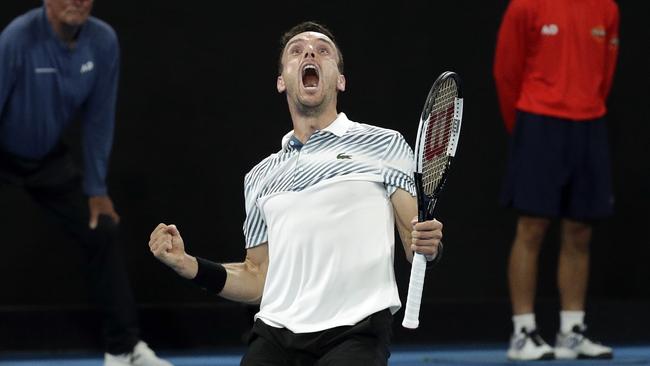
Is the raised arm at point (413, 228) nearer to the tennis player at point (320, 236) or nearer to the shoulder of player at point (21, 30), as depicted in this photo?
the tennis player at point (320, 236)

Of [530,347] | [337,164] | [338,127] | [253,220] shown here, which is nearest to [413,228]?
[337,164]

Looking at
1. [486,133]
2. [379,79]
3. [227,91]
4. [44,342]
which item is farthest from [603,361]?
[44,342]

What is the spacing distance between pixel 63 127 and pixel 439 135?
2.29 metres

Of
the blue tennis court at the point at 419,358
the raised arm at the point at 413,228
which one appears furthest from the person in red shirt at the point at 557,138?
the raised arm at the point at 413,228

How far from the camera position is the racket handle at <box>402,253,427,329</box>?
11.1 feet

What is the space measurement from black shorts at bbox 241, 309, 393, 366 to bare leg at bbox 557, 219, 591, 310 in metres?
2.51

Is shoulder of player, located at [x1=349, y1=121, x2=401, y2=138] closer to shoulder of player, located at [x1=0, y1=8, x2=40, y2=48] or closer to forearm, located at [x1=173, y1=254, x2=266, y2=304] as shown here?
forearm, located at [x1=173, y1=254, x2=266, y2=304]

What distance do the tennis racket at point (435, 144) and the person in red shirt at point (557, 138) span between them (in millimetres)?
2111

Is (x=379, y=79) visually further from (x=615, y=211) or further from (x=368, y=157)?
(x=368, y=157)

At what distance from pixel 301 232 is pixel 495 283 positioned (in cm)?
311

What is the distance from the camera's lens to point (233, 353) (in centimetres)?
646

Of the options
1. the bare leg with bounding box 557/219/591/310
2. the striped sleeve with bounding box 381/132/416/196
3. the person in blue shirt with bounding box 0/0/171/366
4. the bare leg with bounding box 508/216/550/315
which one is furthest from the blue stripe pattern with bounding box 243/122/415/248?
the bare leg with bounding box 557/219/591/310

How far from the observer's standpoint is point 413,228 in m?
3.52

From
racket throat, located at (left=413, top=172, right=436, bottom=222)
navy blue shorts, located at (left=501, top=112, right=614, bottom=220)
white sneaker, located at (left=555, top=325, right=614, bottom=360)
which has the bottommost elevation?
white sneaker, located at (left=555, top=325, right=614, bottom=360)
